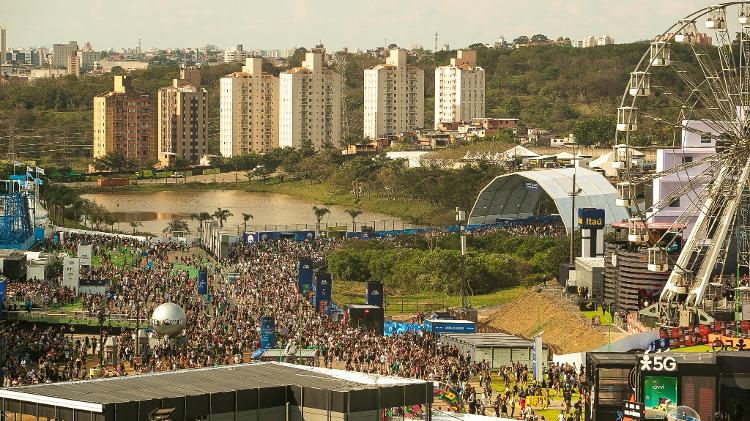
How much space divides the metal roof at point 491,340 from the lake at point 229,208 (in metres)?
42.4

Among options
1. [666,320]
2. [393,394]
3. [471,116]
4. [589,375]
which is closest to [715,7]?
[666,320]

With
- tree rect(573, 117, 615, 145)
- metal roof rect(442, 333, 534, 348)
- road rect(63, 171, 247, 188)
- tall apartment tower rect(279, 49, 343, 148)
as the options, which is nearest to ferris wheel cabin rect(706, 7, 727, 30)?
metal roof rect(442, 333, 534, 348)

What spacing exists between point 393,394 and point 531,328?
76.8 feet

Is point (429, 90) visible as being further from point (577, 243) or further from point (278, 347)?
point (278, 347)

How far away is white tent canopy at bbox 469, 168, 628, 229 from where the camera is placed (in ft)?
213

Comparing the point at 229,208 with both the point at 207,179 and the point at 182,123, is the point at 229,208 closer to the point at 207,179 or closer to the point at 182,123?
the point at 207,179

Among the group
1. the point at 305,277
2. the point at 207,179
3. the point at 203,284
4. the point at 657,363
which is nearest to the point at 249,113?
the point at 207,179

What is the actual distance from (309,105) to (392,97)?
402 inches

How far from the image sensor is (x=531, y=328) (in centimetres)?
4281

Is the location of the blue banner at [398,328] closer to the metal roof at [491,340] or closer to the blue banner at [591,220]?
the metal roof at [491,340]

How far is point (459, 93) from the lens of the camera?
14338cm

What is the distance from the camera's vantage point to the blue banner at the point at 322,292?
42688 mm

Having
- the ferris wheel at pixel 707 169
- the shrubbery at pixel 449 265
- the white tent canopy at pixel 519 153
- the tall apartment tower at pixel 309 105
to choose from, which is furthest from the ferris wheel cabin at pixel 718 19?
the tall apartment tower at pixel 309 105

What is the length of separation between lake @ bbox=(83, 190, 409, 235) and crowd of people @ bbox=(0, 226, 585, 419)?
33365 millimetres
